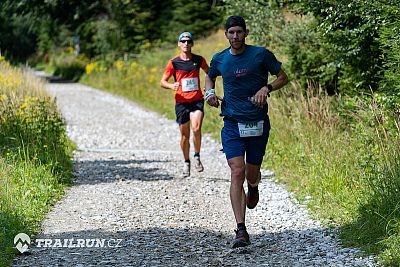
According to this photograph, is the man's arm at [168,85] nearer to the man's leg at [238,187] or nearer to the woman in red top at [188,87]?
the woman in red top at [188,87]

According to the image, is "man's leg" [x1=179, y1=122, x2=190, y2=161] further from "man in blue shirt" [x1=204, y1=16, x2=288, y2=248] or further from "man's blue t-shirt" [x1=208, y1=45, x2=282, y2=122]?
"man's blue t-shirt" [x1=208, y1=45, x2=282, y2=122]

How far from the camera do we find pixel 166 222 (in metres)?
8.98

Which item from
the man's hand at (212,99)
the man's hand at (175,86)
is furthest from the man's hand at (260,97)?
the man's hand at (175,86)

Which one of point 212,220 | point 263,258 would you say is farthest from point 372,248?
point 212,220

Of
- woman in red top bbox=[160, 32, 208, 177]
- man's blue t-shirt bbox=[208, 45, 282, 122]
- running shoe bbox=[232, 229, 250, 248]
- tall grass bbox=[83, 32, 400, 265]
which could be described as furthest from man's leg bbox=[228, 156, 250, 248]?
woman in red top bbox=[160, 32, 208, 177]

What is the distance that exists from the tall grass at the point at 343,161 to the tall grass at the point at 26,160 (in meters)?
3.15

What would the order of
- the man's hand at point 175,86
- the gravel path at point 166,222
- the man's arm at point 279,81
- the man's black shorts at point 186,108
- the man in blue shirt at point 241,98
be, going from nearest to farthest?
1. the gravel path at point 166,222
2. the man in blue shirt at point 241,98
3. the man's arm at point 279,81
4. the man's hand at point 175,86
5. the man's black shorts at point 186,108

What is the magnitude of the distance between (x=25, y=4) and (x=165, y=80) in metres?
28.7

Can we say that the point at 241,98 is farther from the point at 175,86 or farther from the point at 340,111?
the point at 340,111

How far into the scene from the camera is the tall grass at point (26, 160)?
855cm
